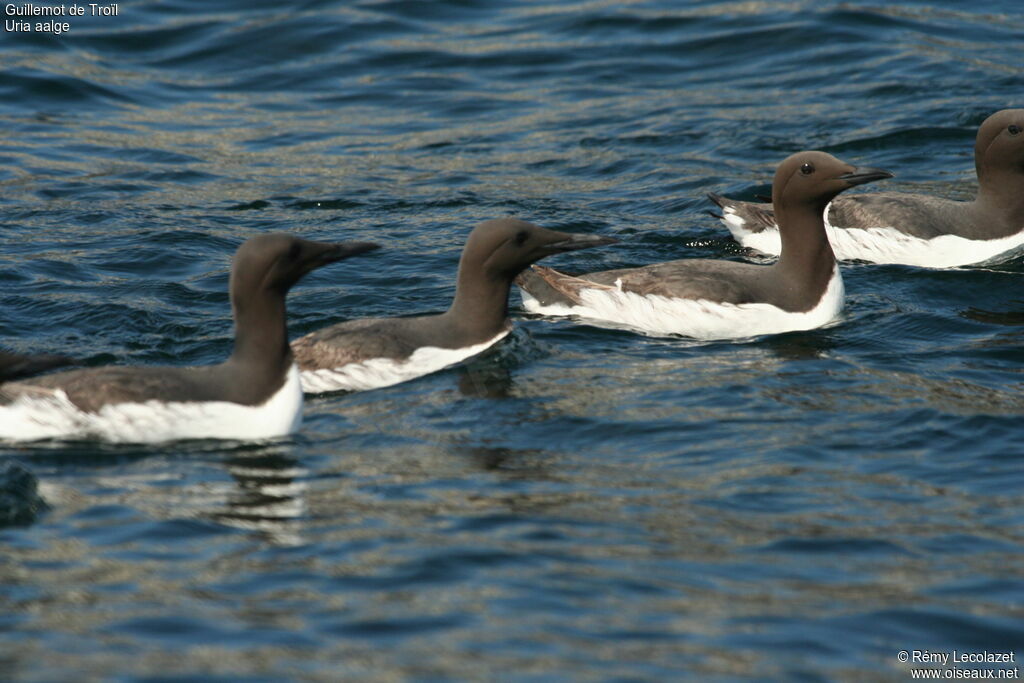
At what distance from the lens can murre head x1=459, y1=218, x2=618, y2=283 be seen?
9797 mm

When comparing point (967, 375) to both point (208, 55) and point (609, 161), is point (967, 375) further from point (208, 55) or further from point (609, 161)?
point (208, 55)

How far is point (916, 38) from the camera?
1875 centimetres

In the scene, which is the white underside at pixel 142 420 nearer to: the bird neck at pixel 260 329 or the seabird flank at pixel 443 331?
the bird neck at pixel 260 329

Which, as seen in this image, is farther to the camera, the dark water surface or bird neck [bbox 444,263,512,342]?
bird neck [bbox 444,263,512,342]

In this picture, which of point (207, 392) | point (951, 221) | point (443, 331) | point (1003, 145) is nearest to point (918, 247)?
point (951, 221)

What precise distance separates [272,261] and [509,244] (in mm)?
2063

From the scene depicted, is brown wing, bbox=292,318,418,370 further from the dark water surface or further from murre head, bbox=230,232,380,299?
murre head, bbox=230,232,380,299

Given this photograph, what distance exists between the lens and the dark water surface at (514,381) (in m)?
6.17

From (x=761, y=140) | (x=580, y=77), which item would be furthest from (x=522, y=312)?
(x=580, y=77)

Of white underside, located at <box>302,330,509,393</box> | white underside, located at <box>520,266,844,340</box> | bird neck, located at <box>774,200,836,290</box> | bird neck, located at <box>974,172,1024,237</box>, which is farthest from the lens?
bird neck, located at <box>974,172,1024,237</box>

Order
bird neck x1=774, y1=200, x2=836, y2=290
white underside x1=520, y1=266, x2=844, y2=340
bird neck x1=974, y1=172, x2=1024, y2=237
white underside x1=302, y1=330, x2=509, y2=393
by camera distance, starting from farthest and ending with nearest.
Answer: bird neck x1=974, y1=172, x2=1024, y2=237 < bird neck x1=774, y1=200, x2=836, y2=290 < white underside x1=520, y1=266, x2=844, y2=340 < white underside x1=302, y1=330, x2=509, y2=393

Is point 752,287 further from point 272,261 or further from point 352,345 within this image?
point 272,261

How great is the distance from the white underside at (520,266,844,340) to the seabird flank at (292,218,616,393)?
803 mm

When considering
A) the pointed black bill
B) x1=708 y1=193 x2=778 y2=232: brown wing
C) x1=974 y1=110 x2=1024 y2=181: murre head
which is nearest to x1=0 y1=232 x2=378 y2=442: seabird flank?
the pointed black bill
